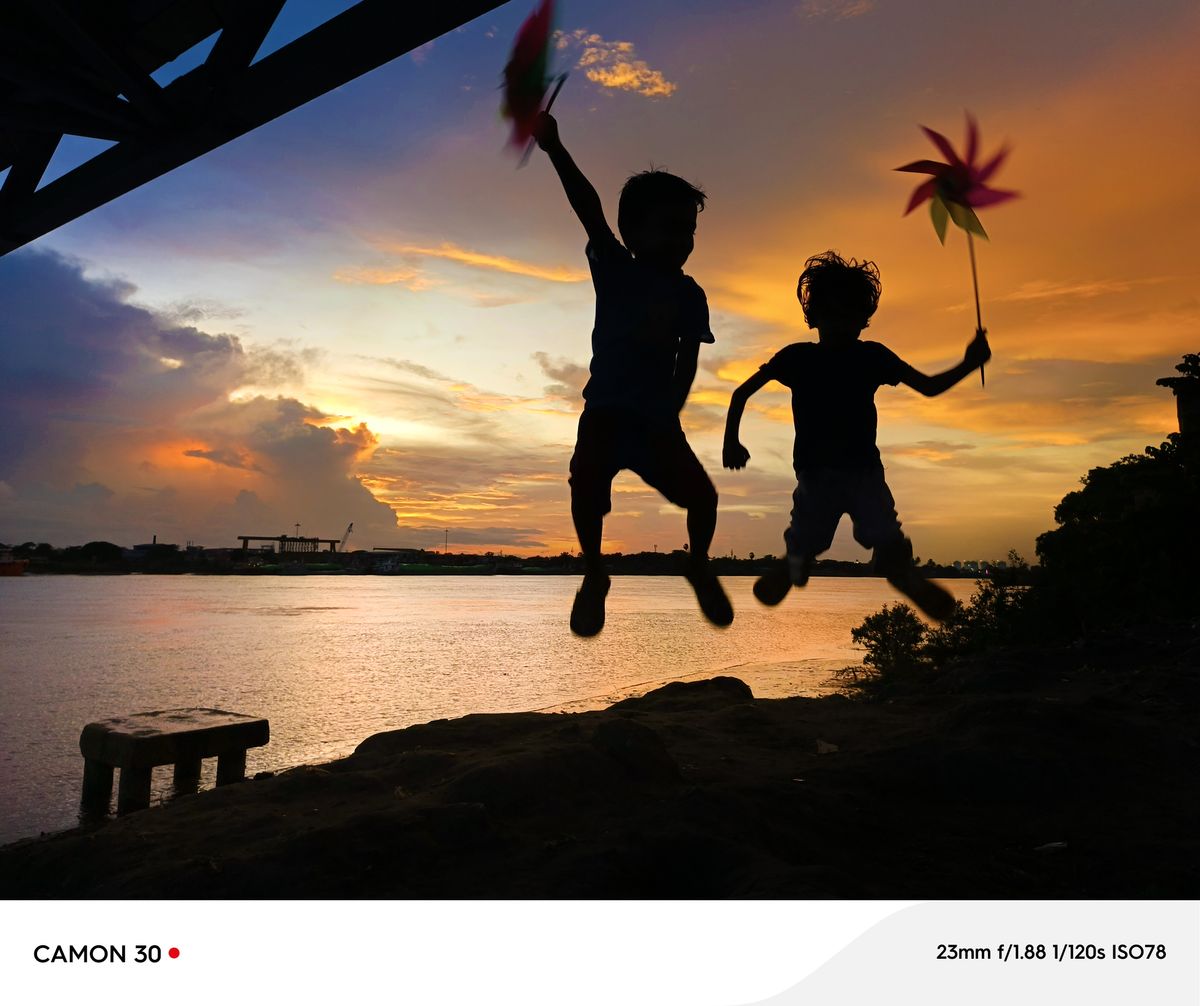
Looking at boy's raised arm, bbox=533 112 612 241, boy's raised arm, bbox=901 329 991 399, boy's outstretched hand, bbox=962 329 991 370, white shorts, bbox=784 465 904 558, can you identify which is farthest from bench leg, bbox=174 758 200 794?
boy's outstretched hand, bbox=962 329 991 370

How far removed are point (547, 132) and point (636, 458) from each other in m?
0.96

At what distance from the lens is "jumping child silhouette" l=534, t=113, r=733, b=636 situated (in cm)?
240

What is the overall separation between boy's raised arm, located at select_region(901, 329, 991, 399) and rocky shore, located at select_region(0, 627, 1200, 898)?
157 inches

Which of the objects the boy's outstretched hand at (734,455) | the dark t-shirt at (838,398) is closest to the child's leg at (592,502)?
the boy's outstretched hand at (734,455)

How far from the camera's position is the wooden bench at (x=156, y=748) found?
11.9m

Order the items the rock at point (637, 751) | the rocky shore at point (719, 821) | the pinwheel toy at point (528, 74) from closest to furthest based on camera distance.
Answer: the pinwheel toy at point (528, 74) → the rocky shore at point (719, 821) → the rock at point (637, 751)

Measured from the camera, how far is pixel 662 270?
2.41m

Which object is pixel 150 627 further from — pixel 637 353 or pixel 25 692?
pixel 637 353

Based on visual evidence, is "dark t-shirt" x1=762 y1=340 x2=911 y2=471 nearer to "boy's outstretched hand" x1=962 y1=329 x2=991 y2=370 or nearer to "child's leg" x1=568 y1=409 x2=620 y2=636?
→ "boy's outstretched hand" x1=962 y1=329 x2=991 y2=370

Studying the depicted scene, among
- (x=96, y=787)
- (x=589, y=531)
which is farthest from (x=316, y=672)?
(x=589, y=531)

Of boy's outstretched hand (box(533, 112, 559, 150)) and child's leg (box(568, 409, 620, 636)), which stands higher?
boy's outstretched hand (box(533, 112, 559, 150))

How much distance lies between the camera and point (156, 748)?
11859 millimetres

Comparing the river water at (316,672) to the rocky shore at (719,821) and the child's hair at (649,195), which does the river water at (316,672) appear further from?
the child's hair at (649,195)

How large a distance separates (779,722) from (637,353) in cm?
1106
